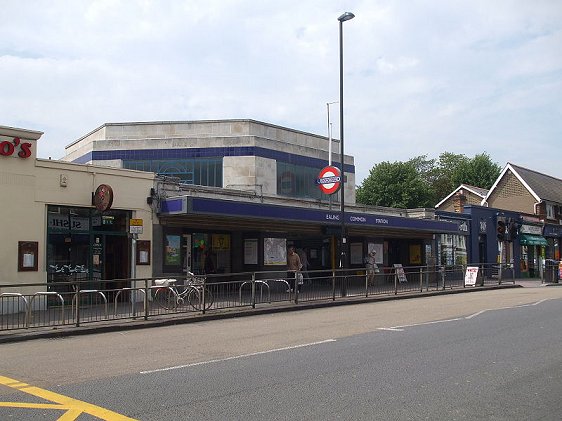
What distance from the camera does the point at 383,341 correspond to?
10.9 m

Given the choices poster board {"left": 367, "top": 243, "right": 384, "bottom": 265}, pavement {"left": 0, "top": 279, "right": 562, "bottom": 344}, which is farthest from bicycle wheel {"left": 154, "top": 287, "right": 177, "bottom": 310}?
poster board {"left": 367, "top": 243, "right": 384, "bottom": 265}

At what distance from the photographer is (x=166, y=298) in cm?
1566

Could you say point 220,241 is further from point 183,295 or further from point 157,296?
point 157,296

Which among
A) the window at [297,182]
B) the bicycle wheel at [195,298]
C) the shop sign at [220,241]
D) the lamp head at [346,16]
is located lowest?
the bicycle wheel at [195,298]

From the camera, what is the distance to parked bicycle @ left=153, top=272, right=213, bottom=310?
1555 cm

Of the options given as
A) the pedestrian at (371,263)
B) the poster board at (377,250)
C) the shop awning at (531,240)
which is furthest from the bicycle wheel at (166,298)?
the shop awning at (531,240)

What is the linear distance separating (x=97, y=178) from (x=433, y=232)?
18580 millimetres

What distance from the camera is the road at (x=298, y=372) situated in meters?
6.28

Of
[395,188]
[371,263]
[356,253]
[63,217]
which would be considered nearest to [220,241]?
[63,217]

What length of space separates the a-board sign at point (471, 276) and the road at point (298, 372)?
1345 cm

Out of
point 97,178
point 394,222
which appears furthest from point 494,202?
point 97,178

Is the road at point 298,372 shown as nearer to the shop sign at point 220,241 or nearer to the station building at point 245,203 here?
the station building at point 245,203

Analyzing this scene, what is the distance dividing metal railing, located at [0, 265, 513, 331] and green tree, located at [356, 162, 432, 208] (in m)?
38.2

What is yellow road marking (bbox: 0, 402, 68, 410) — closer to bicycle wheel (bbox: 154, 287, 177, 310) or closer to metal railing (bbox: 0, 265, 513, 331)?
metal railing (bbox: 0, 265, 513, 331)
